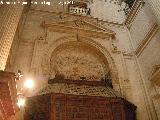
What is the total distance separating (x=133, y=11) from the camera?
48.2 ft

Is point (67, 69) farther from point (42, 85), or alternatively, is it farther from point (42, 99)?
point (42, 99)

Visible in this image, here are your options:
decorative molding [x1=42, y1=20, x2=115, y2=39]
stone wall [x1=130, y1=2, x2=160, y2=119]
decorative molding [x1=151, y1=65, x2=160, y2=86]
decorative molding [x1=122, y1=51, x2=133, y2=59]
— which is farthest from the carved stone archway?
decorative molding [x1=151, y1=65, x2=160, y2=86]

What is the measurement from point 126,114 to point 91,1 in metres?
9.11

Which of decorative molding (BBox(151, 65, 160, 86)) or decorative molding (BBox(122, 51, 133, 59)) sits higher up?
decorative molding (BBox(122, 51, 133, 59))

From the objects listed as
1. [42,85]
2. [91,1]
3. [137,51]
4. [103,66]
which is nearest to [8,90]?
[42,85]

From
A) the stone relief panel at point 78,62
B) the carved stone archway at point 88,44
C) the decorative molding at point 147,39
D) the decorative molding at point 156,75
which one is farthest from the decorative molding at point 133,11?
the decorative molding at point 156,75

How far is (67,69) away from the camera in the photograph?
41.1ft

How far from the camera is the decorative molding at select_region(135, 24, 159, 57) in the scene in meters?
12.1

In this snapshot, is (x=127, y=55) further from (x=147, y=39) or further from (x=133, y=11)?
(x=133, y=11)

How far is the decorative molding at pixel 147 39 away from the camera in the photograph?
12.1m

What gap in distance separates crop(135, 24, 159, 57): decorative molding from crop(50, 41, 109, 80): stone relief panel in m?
2.14

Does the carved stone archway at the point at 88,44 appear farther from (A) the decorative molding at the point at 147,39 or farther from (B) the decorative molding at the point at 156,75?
(B) the decorative molding at the point at 156,75

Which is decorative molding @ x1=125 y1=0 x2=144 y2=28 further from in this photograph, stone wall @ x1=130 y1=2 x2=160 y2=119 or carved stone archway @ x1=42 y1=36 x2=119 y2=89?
carved stone archway @ x1=42 y1=36 x2=119 y2=89

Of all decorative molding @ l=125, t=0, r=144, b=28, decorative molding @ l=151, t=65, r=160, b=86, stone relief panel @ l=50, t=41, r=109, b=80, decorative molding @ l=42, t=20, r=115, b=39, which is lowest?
decorative molding @ l=151, t=65, r=160, b=86
